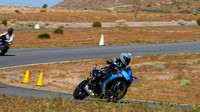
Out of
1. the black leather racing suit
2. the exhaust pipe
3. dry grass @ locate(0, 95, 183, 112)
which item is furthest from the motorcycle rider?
dry grass @ locate(0, 95, 183, 112)

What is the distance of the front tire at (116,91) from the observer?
9.11 meters

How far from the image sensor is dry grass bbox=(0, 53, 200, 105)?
45.2ft

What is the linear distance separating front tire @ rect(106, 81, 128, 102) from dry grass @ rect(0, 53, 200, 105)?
361 cm

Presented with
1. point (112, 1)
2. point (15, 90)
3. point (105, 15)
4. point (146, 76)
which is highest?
point (15, 90)

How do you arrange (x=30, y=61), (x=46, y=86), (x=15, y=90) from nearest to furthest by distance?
1. (x=15, y=90)
2. (x=46, y=86)
3. (x=30, y=61)

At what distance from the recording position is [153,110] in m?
7.48

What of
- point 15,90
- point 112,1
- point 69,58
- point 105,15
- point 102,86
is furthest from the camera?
point 112,1

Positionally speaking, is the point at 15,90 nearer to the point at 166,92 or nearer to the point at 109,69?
the point at 109,69

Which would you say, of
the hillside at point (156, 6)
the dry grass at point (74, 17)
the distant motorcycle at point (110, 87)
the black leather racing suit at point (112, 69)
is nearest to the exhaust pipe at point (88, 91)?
the distant motorcycle at point (110, 87)

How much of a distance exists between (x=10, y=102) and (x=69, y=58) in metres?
13.1

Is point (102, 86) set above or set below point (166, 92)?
above

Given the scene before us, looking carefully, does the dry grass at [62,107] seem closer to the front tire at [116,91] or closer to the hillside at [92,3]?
the front tire at [116,91]

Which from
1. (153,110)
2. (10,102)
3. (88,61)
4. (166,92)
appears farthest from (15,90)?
(88,61)

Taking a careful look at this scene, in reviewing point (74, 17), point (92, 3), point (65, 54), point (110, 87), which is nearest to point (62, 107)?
point (110, 87)
